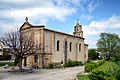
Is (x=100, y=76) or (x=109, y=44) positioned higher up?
(x=109, y=44)

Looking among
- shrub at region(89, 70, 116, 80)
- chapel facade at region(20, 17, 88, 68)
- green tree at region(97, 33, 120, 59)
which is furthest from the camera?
green tree at region(97, 33, 120, 59)

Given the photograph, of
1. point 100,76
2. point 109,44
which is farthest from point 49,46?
point 109,44

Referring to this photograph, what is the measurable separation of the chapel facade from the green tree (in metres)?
21.5

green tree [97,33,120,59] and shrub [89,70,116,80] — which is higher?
green tree [97,33,120,59]

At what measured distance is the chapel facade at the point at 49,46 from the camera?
2356cm

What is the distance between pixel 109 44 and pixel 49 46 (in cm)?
3378

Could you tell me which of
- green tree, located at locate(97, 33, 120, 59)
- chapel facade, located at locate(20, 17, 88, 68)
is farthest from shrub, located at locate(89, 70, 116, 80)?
green tree, located at locate(97, 33, 120, 59)

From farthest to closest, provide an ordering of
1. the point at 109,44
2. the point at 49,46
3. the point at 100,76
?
the point at 109,44
the point at 49,46
the point at 100,76

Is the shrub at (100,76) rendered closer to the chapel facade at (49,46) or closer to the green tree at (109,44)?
the chapel facade at (49,46)

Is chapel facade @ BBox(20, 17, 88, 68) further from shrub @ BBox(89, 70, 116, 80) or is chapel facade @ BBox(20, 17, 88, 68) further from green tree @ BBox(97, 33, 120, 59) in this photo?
green tree @ BBox(97, 33, 120, 59)

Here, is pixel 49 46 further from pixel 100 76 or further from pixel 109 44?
pixel 109 44

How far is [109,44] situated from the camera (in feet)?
163

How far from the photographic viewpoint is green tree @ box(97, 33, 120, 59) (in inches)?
1917

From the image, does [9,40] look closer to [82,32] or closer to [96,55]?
[82,32]
